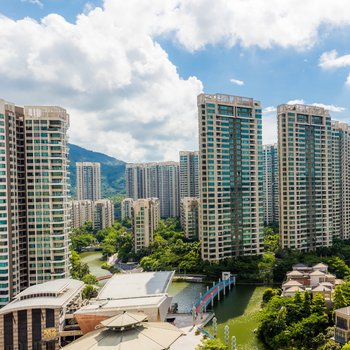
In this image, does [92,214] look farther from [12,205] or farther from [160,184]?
[12,205]

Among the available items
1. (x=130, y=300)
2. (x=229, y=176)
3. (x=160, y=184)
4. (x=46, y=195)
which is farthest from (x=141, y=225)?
(x=160, y=184)

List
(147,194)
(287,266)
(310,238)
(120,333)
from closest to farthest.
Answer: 1. (120,333)
2. (287,266)
3. (310,238)
4. (147,194)

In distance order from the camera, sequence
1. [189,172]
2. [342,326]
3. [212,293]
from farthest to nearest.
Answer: [189,172] → [212,293] → [342,326]

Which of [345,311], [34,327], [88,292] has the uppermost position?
[345,311]

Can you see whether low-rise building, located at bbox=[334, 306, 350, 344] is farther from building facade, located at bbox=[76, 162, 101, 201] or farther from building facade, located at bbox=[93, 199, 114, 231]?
building facade, located at bbox=[76, 162, 101, 201]

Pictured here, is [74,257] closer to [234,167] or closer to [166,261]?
[166,261]

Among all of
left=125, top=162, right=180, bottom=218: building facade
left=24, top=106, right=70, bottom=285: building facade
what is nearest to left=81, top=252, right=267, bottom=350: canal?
left=24, top=106, right=70, bottom=285: building facade

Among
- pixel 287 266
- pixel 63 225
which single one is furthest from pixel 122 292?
pixel 287 266
